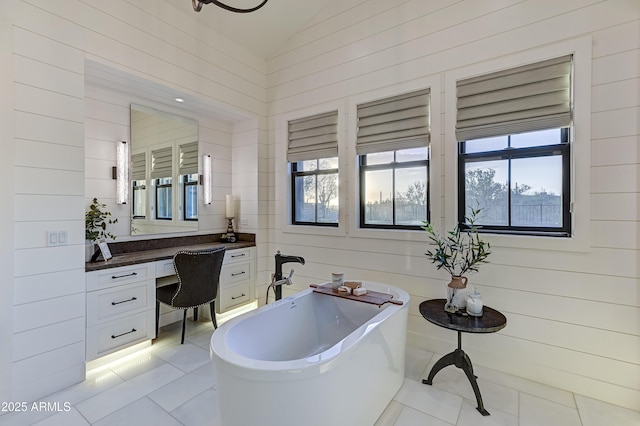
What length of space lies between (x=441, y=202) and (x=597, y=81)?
137 cm

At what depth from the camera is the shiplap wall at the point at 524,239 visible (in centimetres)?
206

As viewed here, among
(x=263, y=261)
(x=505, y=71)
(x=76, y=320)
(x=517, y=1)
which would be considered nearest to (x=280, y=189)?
(x=263, y=261)

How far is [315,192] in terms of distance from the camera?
3793mm

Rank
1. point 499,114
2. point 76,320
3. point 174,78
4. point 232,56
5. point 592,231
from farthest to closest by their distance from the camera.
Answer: point 232,56 < point 174,78 < point 499,114 < point 76,320 < point 592,231

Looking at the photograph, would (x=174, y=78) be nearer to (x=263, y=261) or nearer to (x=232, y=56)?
(x=232, y=56)

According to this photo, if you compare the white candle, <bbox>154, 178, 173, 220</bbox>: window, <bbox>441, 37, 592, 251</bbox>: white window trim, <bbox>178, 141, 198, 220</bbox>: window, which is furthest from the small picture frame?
<bbox>441, 37, 592, 251</bbox>: white window trim

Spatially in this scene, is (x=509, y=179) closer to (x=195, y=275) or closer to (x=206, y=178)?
(x=195, y=275)

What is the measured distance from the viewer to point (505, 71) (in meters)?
A: 2.47

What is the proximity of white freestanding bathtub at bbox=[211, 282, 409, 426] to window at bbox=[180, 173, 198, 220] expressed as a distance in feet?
6.64

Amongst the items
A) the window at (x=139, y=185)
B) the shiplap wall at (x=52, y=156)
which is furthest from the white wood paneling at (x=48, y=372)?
the window at (x=139, y=185)

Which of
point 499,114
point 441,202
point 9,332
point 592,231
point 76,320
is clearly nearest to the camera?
point 9,332

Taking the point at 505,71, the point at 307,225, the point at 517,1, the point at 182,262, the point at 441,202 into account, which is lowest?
the point at 182,262

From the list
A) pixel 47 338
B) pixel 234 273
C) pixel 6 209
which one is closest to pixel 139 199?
pixel 6 209

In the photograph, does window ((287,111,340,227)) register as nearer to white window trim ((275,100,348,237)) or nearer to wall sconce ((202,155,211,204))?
white window trim ((275,100,348,237))
